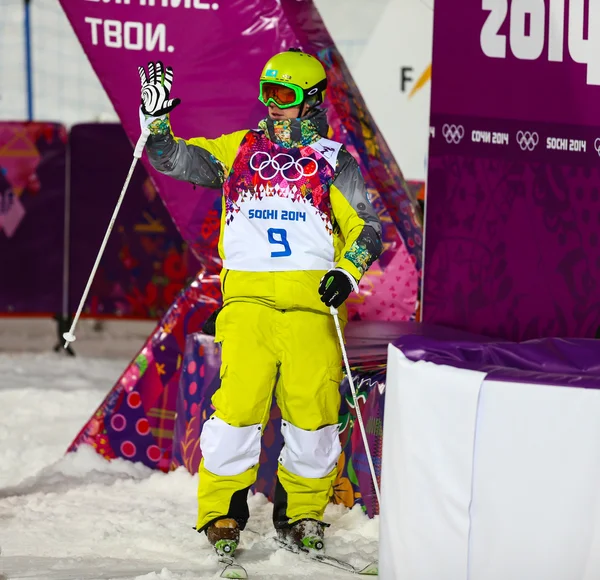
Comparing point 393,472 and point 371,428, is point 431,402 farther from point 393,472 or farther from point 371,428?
point 371,428

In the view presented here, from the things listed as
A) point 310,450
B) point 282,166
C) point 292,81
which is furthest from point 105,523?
point 292,81

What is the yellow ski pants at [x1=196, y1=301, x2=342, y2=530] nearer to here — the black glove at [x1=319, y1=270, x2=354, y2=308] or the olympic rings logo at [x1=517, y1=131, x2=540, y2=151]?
the black glove at [x1=319, y1=270, x2=354, y2=308]

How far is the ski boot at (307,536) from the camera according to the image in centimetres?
330

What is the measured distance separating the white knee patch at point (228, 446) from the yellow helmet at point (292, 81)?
0.99m

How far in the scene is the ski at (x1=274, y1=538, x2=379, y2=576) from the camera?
3.13 m

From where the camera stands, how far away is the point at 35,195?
7074mm

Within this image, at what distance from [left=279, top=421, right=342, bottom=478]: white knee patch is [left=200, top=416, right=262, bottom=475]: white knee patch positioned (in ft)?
0.34

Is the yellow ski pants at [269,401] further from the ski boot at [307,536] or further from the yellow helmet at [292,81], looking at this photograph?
the yellow helmet at [292,81]

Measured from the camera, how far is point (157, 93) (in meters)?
3.17

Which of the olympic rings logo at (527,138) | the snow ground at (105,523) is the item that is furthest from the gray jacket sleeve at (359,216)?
the snow ground at (105,523)

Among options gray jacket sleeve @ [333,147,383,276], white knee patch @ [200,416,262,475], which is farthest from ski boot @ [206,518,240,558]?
gray jacket sleeve @ [333,147,383,276]

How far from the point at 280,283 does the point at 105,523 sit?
3.42ft

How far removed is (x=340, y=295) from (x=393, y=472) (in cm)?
63

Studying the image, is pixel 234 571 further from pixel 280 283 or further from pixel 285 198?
pixel 285 198
